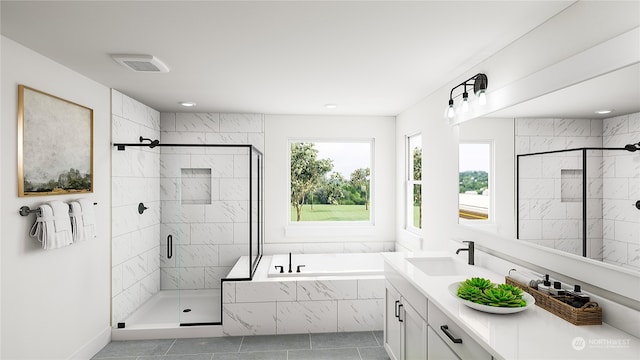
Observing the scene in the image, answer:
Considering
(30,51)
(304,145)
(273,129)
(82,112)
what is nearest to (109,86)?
(82,112)

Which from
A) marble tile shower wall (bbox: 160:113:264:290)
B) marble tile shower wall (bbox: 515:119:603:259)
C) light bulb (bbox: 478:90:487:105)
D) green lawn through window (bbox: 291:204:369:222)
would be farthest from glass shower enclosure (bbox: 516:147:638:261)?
marble tile shower wall (bbox: 160:113:264:290)

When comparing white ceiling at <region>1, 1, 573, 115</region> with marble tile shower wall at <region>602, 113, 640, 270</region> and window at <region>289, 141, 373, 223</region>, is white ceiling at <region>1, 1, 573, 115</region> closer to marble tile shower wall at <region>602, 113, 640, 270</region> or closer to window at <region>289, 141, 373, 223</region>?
marble tile shower wall at <region>602, 113, 640, 270</region>

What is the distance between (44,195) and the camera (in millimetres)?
2424

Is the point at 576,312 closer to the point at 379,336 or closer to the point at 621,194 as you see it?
the point at 621,194

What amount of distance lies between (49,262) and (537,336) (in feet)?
9.96

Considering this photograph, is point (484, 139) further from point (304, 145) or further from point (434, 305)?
point (304, 145)

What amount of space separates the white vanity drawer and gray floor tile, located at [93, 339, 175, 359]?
2.50 m

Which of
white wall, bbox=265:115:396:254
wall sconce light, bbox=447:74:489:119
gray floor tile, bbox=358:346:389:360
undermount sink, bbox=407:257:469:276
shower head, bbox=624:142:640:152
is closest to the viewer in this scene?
shower head, bbox=624:142:640:152

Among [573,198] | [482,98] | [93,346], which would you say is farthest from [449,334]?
[93,346]

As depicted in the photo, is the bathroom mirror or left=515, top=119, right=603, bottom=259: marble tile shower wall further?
left=515, top=119, right=603, bottom=259: marble tile shower wall

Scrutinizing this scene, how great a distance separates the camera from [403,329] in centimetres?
244

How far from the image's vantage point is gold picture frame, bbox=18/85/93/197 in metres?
2.24

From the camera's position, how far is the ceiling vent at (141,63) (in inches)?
96.3

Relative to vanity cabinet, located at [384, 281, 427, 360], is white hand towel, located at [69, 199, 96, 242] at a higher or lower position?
higher
